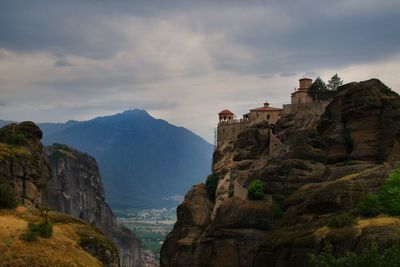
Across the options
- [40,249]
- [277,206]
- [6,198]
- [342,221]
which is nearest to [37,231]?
[40,249]

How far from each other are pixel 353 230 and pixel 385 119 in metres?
27.3

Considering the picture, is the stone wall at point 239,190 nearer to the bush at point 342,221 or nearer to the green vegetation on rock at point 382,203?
the green vegetation on rock at point 382,203

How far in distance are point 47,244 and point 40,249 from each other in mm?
806

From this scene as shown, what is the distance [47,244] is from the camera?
4681cm

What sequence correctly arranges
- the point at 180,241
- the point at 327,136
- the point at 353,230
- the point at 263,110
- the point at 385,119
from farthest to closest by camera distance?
the point at 263,110 → the point at 180,241 → the point at 327,136 → the point at 385,119 → the point at 353,230

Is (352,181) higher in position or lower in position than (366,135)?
lower

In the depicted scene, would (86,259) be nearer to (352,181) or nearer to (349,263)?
(349,263)

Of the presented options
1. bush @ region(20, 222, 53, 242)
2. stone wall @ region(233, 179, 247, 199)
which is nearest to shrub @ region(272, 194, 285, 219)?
stone wall @ region(233, 179, 247, 199)

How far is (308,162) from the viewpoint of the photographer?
8725 centimetres

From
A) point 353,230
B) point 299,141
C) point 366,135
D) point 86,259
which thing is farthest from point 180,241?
point 86,259

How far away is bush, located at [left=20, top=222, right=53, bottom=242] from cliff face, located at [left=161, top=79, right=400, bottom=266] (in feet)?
78.1

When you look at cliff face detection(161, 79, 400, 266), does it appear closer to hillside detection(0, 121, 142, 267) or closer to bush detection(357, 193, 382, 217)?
bush detection(357, 193, 382, 217)

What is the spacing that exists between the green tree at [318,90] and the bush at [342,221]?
186 ft

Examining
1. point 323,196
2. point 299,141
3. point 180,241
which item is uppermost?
point 299,141
